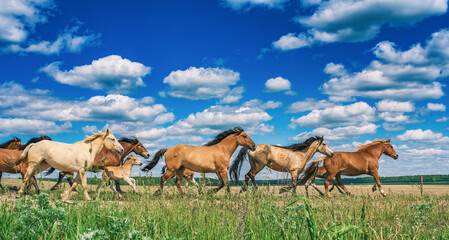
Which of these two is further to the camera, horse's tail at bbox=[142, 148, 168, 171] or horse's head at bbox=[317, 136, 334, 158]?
horse's head at bbox=[317, 136, 334, 158]

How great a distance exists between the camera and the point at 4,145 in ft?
48.3

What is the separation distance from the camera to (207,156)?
1264 centimetres

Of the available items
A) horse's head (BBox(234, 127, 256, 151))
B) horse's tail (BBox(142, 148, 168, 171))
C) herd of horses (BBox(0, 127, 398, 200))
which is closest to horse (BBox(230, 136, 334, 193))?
herd of horses (BBox(0, 127, 398, 200))

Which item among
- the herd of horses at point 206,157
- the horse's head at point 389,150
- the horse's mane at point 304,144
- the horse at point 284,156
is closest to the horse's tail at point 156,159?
the herd of horses at point 206,157

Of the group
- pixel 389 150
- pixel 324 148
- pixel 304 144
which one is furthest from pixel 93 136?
pixel 389 150

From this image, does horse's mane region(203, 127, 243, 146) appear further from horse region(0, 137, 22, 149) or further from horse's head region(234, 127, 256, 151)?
horse region(0, 137, 22, 149)

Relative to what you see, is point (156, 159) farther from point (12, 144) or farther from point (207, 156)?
point (12, 144)

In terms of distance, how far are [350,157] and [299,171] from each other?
2800 mm

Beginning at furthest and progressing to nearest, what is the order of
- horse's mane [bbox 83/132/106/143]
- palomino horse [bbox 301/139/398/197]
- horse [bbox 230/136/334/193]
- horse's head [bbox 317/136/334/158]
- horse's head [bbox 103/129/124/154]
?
palomino horse [bbox 301/139/398/197]
horse's head [bbox 317/136/334/158]
horse [bbox 230/136/334/193]
horse's head [bbox 103/129/124/154]
horse's mane [bbox 83/132/106/143]

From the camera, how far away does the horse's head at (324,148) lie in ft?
49.5

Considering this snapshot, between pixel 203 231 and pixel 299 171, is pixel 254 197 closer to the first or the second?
pixel 203 231

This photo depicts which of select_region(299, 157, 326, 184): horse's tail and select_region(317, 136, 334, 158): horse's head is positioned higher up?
select_region(317, 136, 334, 158): horse's head

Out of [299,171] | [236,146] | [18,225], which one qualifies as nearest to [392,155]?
[299,171]

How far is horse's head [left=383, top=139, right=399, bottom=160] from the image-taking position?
55.5 feet
